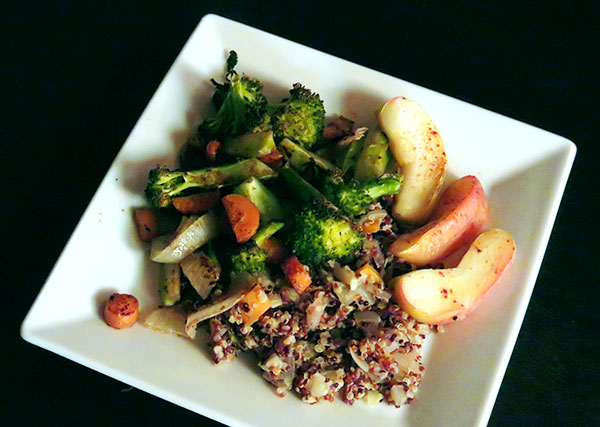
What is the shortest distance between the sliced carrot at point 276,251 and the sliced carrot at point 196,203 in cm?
20

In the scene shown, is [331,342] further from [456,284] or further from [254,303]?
[456,284]

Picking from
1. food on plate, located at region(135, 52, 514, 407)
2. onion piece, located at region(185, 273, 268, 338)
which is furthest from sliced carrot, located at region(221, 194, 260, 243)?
onion piece, located at region(185, 273, 268, 338)

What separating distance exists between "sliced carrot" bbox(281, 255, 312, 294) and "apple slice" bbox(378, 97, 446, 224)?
1.25ft

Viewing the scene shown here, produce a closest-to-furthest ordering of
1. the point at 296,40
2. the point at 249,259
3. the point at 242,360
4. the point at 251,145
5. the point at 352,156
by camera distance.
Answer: the point at 249,259 → the point at 242,360 → the point at 251,145 → the point at 352,156 → the point at 296,40

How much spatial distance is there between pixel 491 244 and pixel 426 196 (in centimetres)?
25

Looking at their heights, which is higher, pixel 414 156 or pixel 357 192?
pixel 414 156

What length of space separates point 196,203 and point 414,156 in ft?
2.18

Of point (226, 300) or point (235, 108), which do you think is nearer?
point (226, 300)

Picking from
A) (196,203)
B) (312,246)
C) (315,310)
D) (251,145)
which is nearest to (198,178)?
(196,203)

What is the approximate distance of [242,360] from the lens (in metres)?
2.15

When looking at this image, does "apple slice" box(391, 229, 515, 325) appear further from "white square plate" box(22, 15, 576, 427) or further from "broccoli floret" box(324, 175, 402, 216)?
"broccoli floret" box(324, 175, 402, 216)

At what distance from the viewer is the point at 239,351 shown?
2.15m

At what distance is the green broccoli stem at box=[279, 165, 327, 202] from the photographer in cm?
221

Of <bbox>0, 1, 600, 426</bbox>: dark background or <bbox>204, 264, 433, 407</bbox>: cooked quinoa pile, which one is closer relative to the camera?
<bbox>204, 264, 433, 407</bbox>: cooked quinoa pile
